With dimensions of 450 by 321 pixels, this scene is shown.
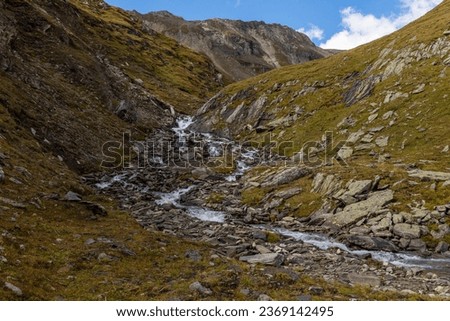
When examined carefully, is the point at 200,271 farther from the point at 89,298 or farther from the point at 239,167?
the point at 239,167

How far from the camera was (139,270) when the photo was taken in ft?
69.3

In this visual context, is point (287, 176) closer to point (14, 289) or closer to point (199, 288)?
point (199, 288)

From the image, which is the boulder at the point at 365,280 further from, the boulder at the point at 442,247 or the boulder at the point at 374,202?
the boulder at the point at 374,202

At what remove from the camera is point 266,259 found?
24.9m

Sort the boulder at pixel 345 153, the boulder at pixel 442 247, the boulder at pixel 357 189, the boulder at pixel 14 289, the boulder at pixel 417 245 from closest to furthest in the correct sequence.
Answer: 1. the boulder at pixel 14 289
2. the boulder at pixel 442 247
3. the boulder at pixel 417 245
4. the boulder at pixel 357 189
5. the boulder at pixel 345 153

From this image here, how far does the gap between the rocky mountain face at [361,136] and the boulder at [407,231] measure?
7cm

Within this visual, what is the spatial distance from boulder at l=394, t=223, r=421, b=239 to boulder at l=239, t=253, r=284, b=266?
11.3m

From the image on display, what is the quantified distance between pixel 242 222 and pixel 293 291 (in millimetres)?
17510

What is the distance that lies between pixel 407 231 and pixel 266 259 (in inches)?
517

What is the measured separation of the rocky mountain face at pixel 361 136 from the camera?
107 ft

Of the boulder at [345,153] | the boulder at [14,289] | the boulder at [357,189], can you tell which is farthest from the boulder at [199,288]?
the boulder at [345,153]

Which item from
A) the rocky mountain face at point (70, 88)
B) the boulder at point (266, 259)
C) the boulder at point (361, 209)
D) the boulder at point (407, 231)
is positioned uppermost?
the rocky mountain face at point (70, 88)

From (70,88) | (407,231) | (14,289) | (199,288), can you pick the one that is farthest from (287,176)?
(70,88)

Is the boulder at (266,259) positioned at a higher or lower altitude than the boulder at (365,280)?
higher
